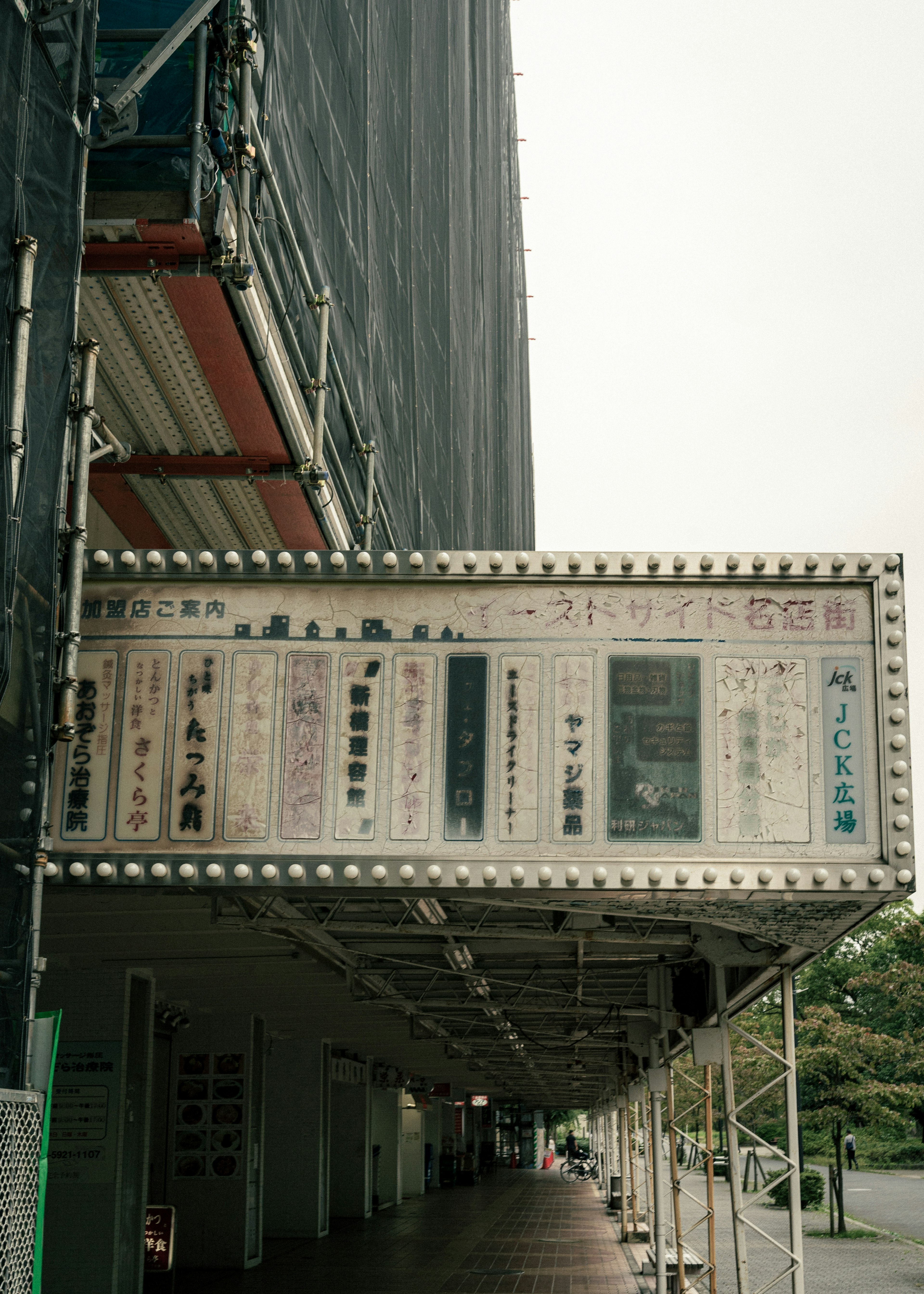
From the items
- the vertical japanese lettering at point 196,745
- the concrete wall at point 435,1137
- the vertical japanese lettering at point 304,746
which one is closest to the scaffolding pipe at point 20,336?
the vertical japanese lettering at point 196,745

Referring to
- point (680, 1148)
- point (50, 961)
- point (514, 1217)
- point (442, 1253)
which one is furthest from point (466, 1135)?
point (50, 961)

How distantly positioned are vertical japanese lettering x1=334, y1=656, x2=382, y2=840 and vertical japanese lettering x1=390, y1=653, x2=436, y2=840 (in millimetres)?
98

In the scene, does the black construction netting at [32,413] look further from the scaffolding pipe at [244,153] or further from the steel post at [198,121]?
the scaffolding pipe at [244,153]

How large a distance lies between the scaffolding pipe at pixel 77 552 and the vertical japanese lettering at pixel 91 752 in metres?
0.21

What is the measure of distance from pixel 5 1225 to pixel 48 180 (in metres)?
4.98

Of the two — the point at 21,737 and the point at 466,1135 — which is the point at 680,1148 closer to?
the point at 466,1135

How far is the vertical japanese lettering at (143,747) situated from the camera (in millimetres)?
7391

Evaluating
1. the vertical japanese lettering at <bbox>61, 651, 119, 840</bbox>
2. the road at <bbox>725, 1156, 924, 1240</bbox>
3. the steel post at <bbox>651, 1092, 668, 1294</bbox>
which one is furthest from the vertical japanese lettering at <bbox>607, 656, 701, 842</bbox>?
the road at <bbox>725, 1156, 924, 1240</bbox>

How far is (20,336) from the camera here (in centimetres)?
627

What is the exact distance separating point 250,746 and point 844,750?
11.0ft

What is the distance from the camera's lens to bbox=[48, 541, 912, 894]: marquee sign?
731cm

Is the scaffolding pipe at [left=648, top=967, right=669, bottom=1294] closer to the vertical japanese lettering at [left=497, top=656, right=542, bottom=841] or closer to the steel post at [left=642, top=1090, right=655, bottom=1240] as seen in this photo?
the steel post at [left=642, top=1090, right=655, bottom=1240]

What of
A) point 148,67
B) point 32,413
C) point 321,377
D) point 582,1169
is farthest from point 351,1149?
point 582,1169

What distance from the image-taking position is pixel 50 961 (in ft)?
49.1
